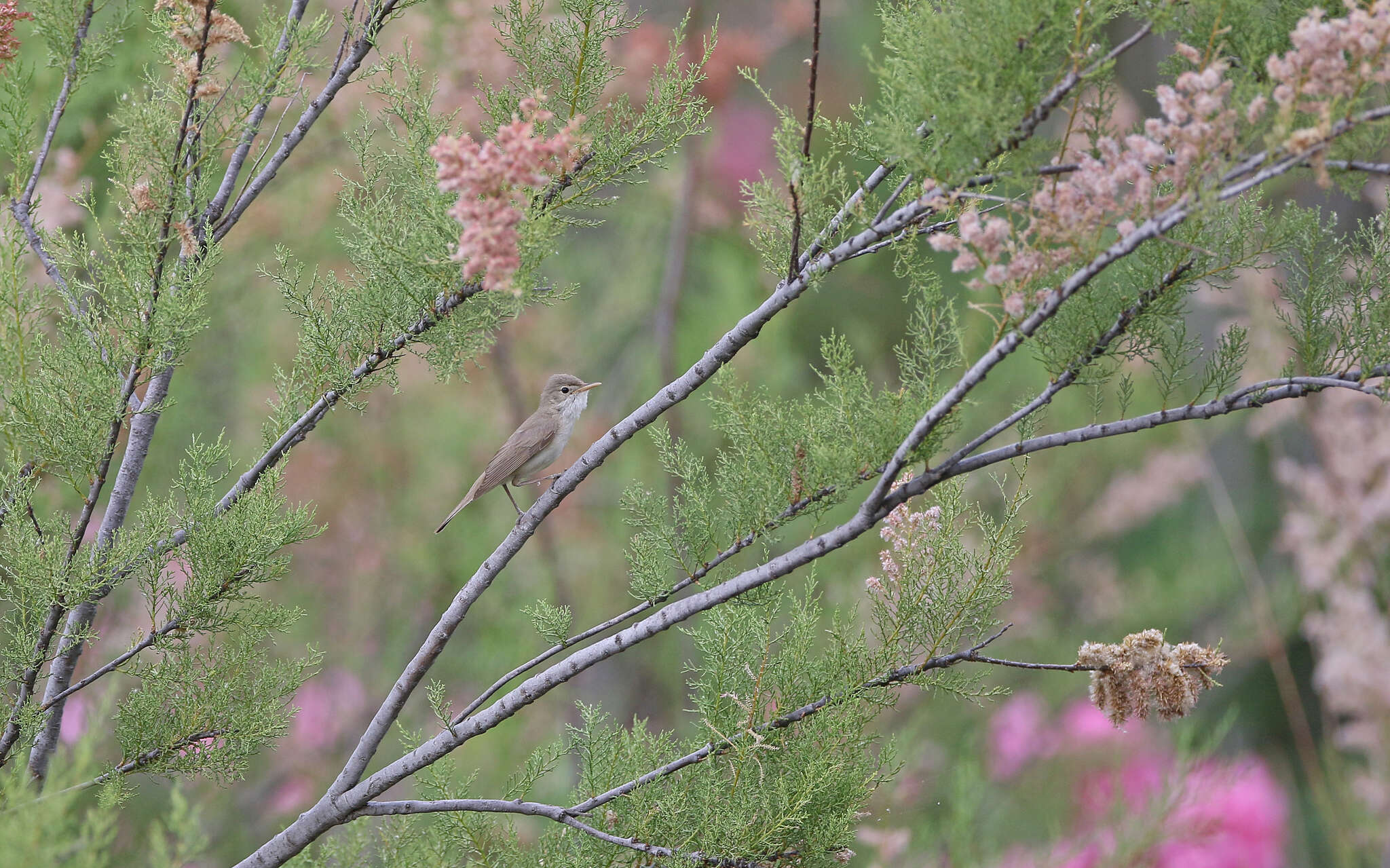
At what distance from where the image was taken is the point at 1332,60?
5.47 ft

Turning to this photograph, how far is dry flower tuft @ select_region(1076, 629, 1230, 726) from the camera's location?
2.17 metres

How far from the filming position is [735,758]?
2389 mm

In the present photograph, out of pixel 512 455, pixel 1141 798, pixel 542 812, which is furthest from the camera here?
pixel 1141 798

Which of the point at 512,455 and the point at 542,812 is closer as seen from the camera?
the point at 542,812

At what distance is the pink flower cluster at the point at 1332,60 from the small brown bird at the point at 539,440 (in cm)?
279

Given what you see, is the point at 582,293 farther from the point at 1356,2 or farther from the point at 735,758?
the point at 1356,2

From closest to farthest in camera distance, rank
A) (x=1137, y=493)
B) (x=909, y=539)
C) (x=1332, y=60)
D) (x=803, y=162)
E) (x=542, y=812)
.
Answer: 1. (x=1332, y=60)
2. (x=803, y=162)
3. (x=542, y=812)
4. (x=909, y=539)
5. (x=1137, y=493)

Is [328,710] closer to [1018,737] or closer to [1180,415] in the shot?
[1018,737]

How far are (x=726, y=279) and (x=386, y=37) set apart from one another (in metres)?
2.76

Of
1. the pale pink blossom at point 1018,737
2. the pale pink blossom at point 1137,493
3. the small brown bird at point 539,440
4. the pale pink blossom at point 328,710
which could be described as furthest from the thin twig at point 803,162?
the pale pink blossom at point 328,710

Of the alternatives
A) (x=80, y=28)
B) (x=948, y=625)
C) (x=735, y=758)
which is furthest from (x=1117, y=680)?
(x=80, y=28)

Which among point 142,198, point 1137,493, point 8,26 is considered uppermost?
point 8,26

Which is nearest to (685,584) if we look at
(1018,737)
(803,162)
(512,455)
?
(803,162)

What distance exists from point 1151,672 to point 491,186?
1.58 metres
